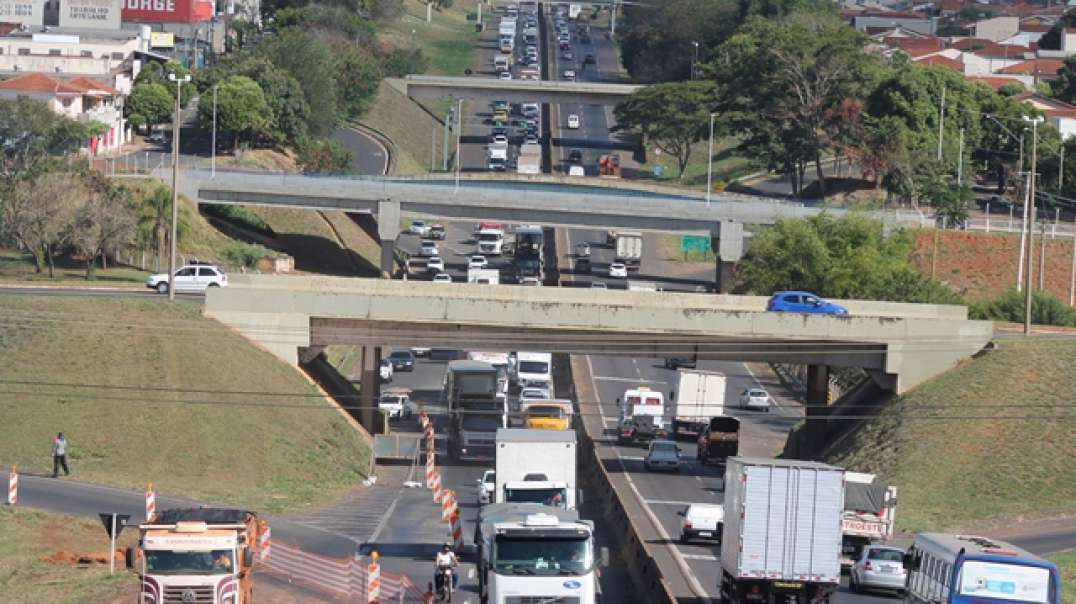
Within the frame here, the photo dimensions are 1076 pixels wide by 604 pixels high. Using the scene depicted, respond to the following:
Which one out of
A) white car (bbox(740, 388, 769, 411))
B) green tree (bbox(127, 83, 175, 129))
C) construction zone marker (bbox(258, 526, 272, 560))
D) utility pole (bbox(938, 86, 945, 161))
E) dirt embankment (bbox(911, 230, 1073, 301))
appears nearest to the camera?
construction zone marker (bbox(258, 526, 272, 560))

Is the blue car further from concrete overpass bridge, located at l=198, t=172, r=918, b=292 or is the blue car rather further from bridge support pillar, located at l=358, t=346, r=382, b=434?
concrete overpass bridge, located at l=198, t=172, r=918, b=292

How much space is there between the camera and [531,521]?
129ft

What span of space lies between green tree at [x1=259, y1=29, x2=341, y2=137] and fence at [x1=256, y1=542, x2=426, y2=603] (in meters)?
116

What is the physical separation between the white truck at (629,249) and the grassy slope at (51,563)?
273 ft

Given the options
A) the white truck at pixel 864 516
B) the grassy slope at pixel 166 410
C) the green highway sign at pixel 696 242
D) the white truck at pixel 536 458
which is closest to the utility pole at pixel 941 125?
the green highway sign at pixel 696 242

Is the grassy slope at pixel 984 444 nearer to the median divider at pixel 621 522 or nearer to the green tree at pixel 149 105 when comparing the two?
the median divider at pixel 621 522

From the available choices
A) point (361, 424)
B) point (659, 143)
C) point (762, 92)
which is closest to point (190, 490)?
point (361, 424)

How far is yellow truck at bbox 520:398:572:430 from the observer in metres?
77.9

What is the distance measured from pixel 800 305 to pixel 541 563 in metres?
45.0

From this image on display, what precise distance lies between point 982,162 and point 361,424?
3459 inches

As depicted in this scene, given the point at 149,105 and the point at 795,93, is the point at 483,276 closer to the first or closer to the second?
the point at 149,105

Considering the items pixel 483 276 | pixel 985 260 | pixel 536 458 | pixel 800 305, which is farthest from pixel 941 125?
pixel 536 458

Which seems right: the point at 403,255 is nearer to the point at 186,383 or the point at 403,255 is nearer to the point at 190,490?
the point at 186,383

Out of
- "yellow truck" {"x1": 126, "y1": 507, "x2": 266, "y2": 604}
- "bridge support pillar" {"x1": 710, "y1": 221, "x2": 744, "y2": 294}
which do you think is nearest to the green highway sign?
"bridge support pillar" {"x1": 710, "y1": 221, "x2": 744, "y2": 294}
